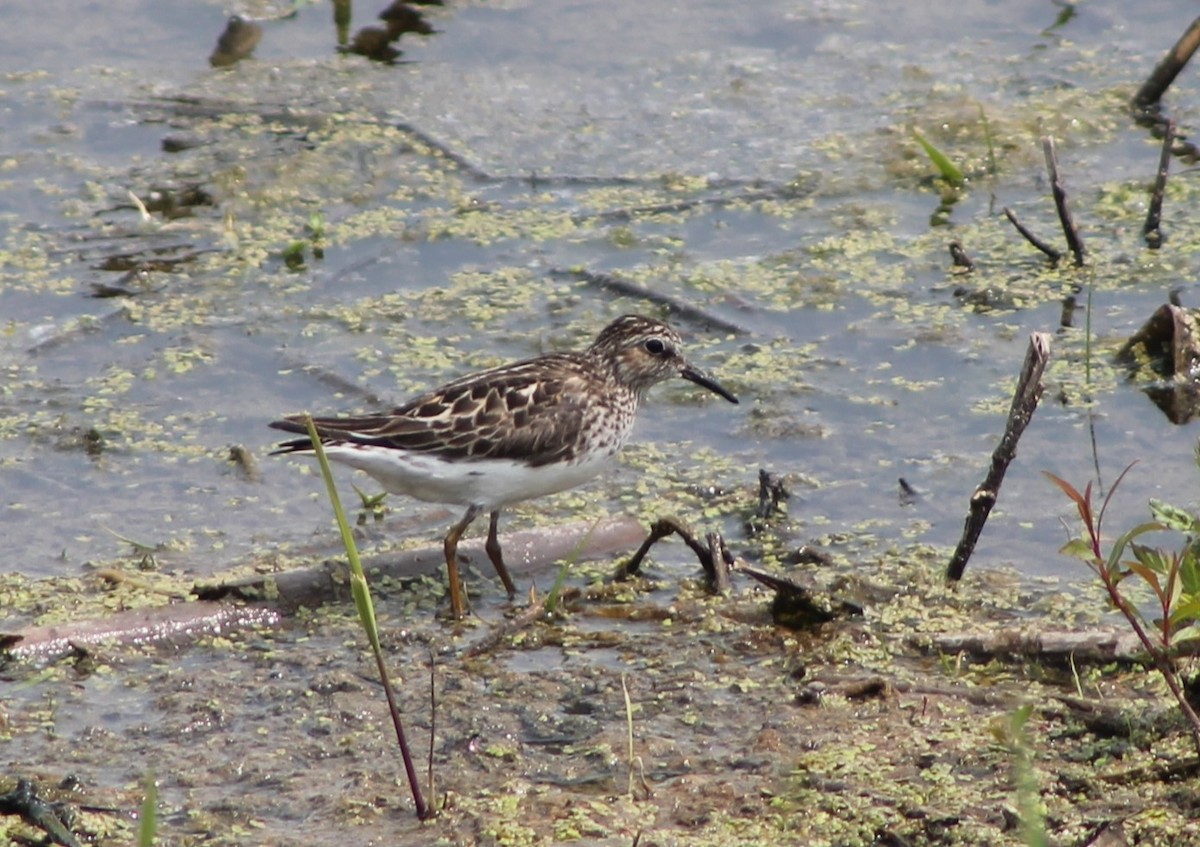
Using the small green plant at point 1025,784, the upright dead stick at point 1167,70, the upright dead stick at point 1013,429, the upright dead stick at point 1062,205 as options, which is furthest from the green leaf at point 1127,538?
the upright dead stick at point 1167,70

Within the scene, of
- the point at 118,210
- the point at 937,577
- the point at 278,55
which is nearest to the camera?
the point at 937,577

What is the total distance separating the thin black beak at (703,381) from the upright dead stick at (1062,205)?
1874 mm

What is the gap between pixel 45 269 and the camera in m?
8.92

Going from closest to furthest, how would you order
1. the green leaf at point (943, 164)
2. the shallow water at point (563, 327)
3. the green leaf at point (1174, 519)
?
the green leaf at point (1174, 519) → the shallow water at point (563, 327) → the green leaf at point (943, 164)

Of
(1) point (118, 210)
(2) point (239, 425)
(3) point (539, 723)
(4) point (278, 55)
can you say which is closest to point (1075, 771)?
(3) point (539, 723)

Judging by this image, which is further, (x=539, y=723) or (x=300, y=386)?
(x=300, y=386)

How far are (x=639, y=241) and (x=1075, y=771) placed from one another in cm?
502

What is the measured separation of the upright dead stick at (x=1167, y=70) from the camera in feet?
31.9

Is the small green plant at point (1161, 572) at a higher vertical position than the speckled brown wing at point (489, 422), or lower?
higher

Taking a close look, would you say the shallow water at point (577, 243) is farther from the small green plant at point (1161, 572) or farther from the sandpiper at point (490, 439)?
the small green plant at point (1161, 572)

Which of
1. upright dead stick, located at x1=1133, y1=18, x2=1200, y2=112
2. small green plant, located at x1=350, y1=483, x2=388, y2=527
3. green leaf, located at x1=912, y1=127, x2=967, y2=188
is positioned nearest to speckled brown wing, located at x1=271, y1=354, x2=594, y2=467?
small green plant, located at x1=350, y1=483, x2=388, y2=527

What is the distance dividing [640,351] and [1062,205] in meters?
2.37

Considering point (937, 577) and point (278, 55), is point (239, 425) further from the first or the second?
point (278, 55)

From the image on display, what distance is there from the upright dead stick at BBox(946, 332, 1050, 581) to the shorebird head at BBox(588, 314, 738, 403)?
1.67 metres
